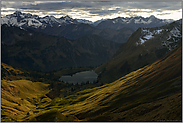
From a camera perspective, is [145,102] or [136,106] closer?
[136,106]

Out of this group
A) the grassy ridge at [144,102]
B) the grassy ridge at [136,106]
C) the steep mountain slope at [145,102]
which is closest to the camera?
the steep mountain slope at [145,102]

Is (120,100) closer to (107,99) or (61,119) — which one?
(107,99)

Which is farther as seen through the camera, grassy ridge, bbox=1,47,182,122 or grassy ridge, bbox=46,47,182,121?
grassy ridge, bbox=1,47,182,122

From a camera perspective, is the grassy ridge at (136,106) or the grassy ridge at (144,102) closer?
the grassy ridge at (144,102)

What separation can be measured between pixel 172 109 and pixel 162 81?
236 feet

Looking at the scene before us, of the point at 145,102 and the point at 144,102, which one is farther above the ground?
the point at 145,102

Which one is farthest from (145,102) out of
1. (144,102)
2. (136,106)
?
(136,106)

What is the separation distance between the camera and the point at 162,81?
175 metres

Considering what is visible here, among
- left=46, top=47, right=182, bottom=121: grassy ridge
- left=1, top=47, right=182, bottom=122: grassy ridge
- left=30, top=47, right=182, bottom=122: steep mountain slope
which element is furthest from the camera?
left=1, top=47, right=182, bottom=122: grassy ridge

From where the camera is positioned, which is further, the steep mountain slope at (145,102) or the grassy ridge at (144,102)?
the grassy ridge at (144,102)

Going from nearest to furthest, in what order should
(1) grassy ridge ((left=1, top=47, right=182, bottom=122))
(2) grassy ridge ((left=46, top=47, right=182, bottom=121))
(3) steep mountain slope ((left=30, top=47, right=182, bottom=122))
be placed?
1. (3) steep mountain slope ((left=30, top=47, right=182, bottom=122))
2. (2) grassy ridge ((left=46, top=47, right=182, bottom=121))
3. (1) grassy ridge ((left=1, top=47, right=182, bottom=122))

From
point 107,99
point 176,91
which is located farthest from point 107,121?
point 176,91

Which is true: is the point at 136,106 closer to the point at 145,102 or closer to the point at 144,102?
the point at 144,102

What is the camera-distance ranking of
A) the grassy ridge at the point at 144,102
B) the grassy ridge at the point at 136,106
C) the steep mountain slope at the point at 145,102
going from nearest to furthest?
the steep mountain slope at the point at 145,102 → the grassy ridge at the point at 144,102 → the grassy ridge at the point at 136,106
